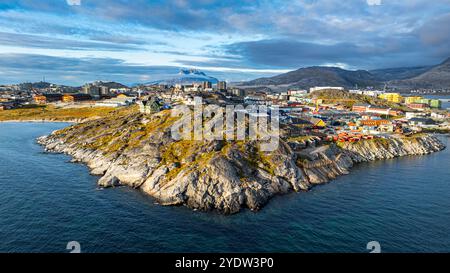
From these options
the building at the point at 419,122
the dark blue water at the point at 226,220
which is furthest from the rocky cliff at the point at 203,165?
the building at the point at 419,122

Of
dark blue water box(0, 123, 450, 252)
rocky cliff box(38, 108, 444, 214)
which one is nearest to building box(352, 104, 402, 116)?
rocky cliff box(38, 108, 444, 214)

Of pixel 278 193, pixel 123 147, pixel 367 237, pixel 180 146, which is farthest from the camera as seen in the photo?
pixel 123 147

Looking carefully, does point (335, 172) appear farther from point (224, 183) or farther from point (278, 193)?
point (224, 183)

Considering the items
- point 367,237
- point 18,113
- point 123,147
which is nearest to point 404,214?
point 367,237

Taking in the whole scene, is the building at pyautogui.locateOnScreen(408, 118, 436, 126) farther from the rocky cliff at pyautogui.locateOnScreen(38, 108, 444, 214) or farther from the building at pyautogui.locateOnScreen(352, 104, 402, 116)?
the rocky cliff at pyautogui.locateOnScreen(38, 108, 444, 214)

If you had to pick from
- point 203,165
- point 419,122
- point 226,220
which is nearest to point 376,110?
point 419,122

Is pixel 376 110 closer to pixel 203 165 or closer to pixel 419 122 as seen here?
pixel 419 122
